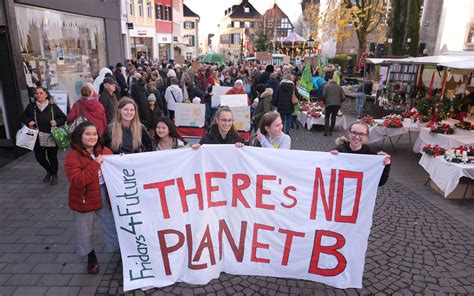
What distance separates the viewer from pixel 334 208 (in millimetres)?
3773

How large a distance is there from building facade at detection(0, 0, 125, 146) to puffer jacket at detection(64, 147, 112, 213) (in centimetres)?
606

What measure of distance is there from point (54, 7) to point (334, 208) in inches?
428

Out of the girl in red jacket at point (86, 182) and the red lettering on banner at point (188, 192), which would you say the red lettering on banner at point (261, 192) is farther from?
the girl in red jacket at point (86, 182)

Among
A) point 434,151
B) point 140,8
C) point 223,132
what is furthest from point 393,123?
point 140,8

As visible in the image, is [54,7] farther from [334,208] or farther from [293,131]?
[334,208]

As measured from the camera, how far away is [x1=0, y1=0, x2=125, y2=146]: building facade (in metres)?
8.34

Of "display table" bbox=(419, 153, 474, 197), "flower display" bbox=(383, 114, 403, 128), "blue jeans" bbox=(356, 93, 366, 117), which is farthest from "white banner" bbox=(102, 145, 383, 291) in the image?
"blue jeans" bbox=(356, 93, 366, 117)

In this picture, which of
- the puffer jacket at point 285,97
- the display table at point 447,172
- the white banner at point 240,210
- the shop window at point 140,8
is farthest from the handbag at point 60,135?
the shop window at point 140,8

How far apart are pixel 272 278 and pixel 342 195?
128 cm

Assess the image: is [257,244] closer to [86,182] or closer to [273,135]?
[273,135]

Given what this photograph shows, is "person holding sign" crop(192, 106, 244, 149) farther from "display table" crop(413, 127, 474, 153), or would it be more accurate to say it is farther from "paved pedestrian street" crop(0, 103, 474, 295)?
"display table" crop(413, 127, 474, 153)

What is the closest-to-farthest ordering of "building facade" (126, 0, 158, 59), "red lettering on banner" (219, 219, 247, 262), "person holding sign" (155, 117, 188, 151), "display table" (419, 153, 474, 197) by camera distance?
"red lettering on banner" (219, 219, 247, 262) → "person holding sign" (155, 117, 188, 151) → "display table" (419, 153, 474, 197) → "building facade" (126, 0, 158, 59)

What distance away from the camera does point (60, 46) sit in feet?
38.8

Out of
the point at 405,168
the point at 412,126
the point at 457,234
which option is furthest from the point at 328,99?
the point at 457,234
